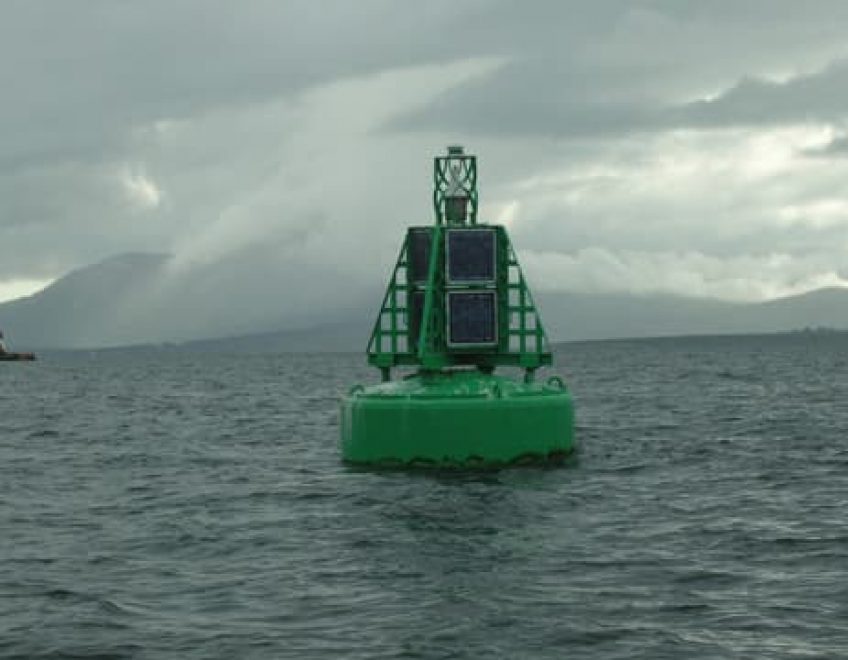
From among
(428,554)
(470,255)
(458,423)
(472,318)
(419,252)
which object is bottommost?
(428,554)

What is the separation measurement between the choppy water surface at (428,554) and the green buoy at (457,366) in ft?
3.79

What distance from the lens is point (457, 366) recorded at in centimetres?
4009

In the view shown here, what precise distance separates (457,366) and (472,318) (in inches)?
80.4

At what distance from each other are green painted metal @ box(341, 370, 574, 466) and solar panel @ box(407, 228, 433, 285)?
518 cm

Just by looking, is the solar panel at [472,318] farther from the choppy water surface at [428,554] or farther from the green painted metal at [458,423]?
the choppy water surface at [428,554]

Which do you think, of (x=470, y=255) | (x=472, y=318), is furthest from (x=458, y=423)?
Answer: (x=470, y=255)

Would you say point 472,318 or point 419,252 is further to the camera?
point 419,252

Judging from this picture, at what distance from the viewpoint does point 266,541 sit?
25.1m

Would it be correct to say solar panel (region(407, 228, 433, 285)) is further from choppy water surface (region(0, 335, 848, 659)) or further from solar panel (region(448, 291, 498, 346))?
choppy water surface (region(0, 335, 848, 659))

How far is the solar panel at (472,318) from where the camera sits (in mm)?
38625

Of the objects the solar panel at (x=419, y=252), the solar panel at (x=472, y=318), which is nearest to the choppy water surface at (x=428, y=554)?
the solar panel at (x=472, y=318)

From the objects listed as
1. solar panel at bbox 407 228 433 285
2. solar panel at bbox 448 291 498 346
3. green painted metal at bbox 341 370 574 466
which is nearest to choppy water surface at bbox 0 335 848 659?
green painted metal at bbox 341 370 574 466

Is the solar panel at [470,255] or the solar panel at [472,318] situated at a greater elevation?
the solar panel at [470,255]

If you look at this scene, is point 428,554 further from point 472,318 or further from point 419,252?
point 419,252
